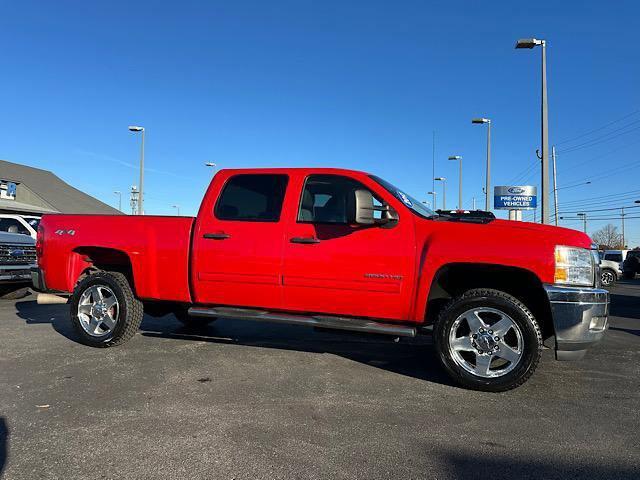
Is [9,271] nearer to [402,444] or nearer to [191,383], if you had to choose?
[191,383]

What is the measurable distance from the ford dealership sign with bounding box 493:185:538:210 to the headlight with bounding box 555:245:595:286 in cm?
3017

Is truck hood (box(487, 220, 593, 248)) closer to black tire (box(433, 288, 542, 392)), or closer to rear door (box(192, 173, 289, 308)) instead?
black tire (box(433, 288, 542, 392))

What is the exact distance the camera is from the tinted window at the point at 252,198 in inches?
199

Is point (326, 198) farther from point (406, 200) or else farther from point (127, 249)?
point (127, 249)

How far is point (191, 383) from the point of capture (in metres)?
4.32

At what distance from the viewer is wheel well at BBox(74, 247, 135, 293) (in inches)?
225

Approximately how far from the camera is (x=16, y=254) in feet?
32.4

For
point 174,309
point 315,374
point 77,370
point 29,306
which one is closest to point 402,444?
point 315,374

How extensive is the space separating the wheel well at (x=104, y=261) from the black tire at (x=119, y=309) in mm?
165

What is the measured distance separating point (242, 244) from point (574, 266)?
3097 millimetres

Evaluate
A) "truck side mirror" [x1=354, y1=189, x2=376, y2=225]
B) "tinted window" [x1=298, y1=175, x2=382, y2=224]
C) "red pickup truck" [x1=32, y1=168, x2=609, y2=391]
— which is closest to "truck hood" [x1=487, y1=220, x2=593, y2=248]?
"red pickup truck" [x1=32, y1=168, x2=609, y2=391]

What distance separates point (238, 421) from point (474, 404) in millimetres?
1901

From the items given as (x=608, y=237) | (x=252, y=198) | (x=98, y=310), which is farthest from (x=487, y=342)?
(x=608, y=237)

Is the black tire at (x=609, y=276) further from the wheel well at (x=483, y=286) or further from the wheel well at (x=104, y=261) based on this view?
the wheel well at (x=104, y=261)
